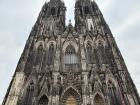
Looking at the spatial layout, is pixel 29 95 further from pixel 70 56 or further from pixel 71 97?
pixel 70 56

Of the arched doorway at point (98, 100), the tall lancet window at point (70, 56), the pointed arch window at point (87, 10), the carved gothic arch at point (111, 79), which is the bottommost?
the arched doorway at point (98, 100)

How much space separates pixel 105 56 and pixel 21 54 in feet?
31.2

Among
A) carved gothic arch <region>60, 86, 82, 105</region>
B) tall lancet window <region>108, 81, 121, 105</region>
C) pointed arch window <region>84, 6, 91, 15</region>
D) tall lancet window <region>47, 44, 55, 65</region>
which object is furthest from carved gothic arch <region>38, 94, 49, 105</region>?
pointed arch window <region>84, 6, 91, 15</region>

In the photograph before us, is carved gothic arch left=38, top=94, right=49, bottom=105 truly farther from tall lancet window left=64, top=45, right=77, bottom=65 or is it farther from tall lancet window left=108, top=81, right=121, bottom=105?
tall lancet window left=108, top=81, right=121, bottom=105

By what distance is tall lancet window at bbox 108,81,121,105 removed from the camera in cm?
2164

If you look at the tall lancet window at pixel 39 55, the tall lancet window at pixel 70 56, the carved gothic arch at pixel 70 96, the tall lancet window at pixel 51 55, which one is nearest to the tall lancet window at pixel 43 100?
the carved gothic arch at pixel 70 96

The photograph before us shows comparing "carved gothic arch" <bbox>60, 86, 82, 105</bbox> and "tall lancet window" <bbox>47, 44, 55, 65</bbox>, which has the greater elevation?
"tall lancet window" <bbox>47, 44, 55, 65</bbox>

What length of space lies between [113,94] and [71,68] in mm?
5268

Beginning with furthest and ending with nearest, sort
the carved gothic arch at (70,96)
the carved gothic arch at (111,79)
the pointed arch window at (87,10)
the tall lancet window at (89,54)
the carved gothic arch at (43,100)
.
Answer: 1. the pointed arch window at (87,10)
2. the tall lancet window at (89,54)
3. the carved gothic arch at (111,79)
4. the carved gothic arch at (43,100)
5. the carved gothic arch at (70,96)

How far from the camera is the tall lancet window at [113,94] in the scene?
71.0ft

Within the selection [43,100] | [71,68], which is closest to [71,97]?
[43,100]

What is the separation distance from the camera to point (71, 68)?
24.8 m

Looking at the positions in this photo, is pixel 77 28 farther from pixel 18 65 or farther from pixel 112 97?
pixel 112 97

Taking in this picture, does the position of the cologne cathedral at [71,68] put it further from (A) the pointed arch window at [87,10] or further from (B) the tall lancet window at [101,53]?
(A) the pointed arch window at [87,10]
